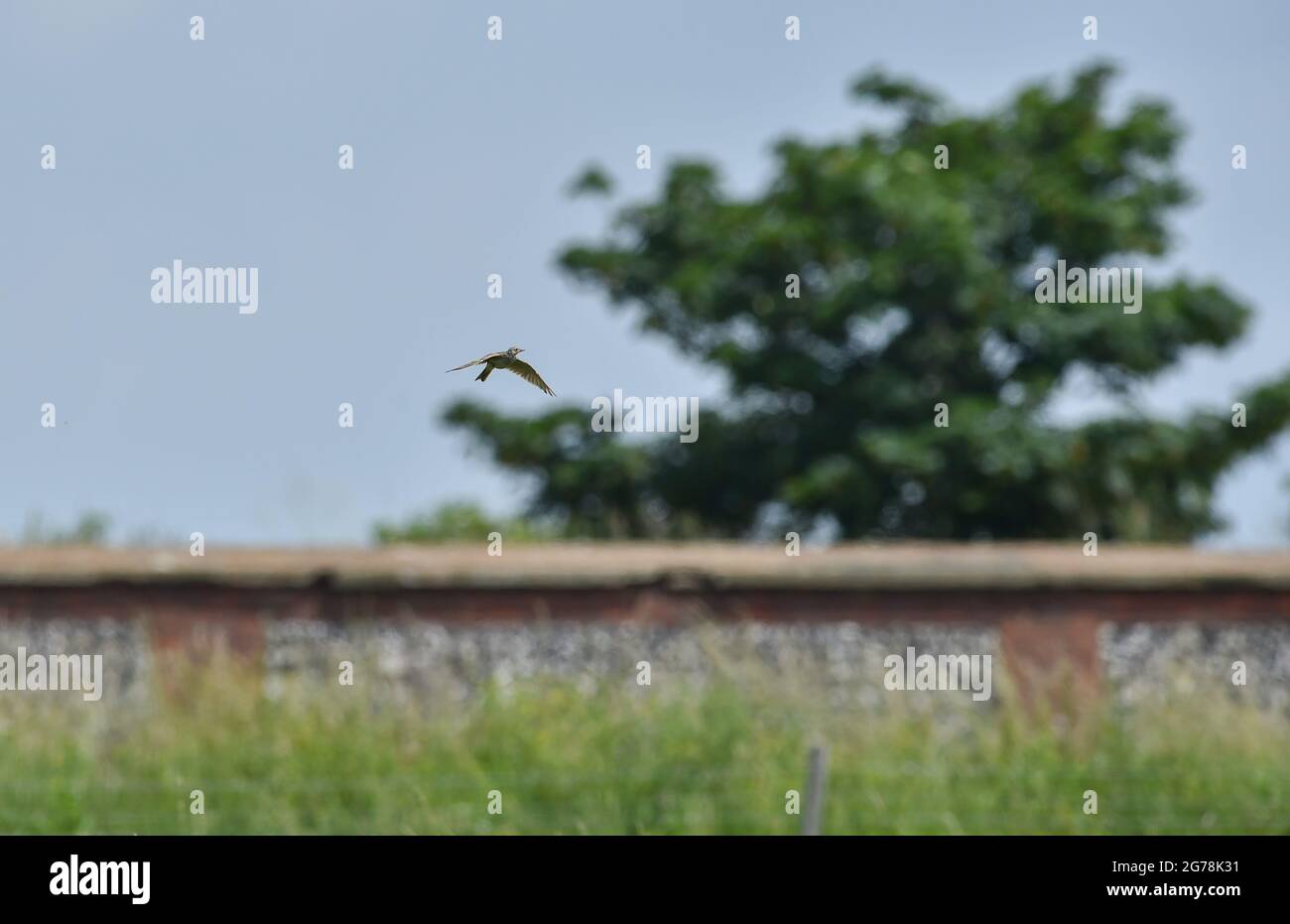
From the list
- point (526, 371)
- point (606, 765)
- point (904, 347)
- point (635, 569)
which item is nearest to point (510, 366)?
point (526, 371)

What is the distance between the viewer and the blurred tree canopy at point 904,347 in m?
23.1

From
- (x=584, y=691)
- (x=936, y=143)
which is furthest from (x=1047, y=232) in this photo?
(x=584, y=691)

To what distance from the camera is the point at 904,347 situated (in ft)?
79.5

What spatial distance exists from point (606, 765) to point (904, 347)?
14.1m

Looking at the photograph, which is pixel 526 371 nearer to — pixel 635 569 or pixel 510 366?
pixel 510 366

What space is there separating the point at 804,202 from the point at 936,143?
8.08 feet

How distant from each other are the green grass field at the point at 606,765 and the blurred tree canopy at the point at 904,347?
10.1 meters

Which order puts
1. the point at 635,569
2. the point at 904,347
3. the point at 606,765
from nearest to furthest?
the point at 606,765 → the point at 635,569 → the point at 904,347

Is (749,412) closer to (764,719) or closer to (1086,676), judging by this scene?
(1086,676)

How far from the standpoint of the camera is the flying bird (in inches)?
140

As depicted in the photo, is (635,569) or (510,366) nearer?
(510,366)

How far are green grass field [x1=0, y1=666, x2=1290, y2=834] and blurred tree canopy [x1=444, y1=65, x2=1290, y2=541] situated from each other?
10139mm

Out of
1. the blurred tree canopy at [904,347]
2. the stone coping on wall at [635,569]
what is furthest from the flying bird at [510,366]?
the blurred tree canopy at [904,347]

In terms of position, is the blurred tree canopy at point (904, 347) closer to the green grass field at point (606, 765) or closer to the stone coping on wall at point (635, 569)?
the stone coping on wall at point (635, 569)
